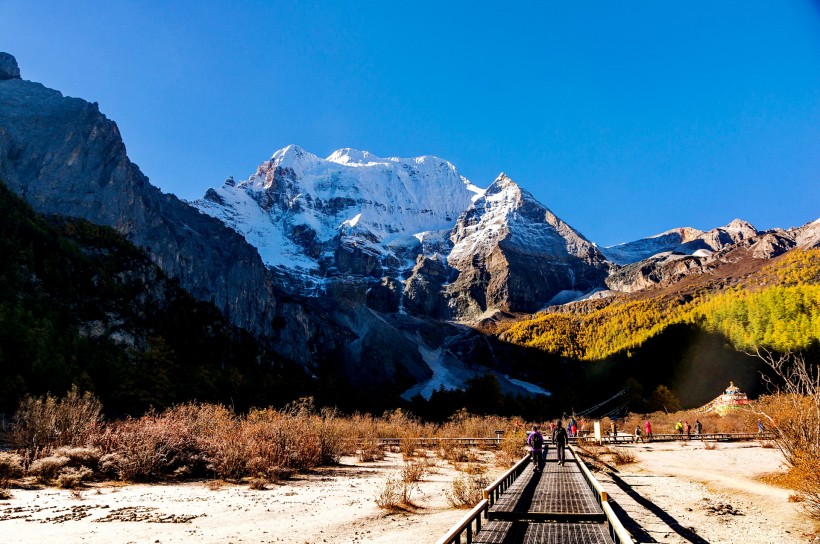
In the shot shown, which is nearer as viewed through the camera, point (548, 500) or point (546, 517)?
point (546, 517)

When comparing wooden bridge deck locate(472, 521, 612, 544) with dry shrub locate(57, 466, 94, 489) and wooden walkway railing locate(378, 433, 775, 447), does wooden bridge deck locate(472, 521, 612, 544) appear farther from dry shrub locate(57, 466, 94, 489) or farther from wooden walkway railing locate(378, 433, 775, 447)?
wooden walkway railing locate(378, 433, 775, 447)

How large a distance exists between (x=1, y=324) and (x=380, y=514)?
51.6m

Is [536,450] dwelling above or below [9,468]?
above

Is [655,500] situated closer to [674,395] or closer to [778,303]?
[674,395]

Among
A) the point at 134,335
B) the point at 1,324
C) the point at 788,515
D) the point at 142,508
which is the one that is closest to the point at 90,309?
the point at 134,335

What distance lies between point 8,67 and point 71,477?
544 ft

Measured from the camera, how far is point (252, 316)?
5610 inches

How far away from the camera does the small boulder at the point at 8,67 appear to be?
438ft

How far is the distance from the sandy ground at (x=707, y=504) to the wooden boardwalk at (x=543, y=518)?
109cm

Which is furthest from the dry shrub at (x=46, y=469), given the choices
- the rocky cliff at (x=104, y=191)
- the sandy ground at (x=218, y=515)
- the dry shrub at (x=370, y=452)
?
the rocky cliff at (x=104, y=191)

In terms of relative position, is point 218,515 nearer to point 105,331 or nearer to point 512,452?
point 512,452

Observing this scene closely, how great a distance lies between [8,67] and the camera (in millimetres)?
135125

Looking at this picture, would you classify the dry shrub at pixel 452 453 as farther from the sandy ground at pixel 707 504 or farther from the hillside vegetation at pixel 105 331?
the hillside vegetation at pixel 105 331

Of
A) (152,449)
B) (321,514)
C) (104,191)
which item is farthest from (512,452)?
(104,191)
